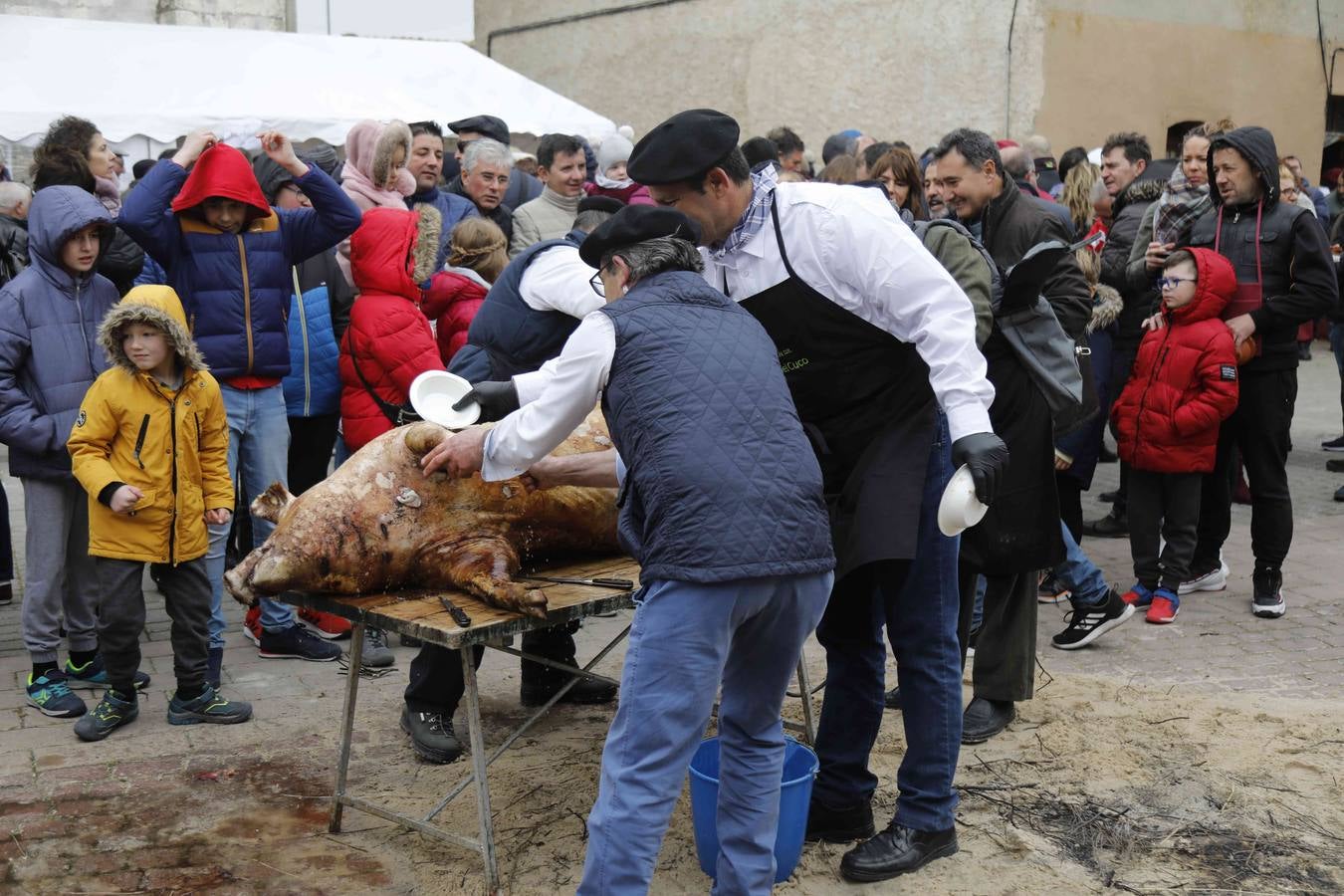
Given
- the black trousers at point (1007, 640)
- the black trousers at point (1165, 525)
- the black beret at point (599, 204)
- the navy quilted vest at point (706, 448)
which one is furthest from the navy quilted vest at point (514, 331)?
the black trousers at point (1165, 525)

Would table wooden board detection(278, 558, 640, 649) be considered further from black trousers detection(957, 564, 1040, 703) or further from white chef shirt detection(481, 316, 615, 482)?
black trousers detection(957, 564, 1040, 703)

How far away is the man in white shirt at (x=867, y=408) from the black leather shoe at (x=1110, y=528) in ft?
14.5

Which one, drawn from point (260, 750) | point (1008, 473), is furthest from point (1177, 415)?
point (260, 750)

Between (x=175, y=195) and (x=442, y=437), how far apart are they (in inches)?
79.9

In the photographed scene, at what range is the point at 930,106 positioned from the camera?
634 inches

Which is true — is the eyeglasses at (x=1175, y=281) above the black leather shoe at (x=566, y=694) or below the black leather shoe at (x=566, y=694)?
above

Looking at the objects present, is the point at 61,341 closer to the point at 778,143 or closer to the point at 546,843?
the point at 546,843

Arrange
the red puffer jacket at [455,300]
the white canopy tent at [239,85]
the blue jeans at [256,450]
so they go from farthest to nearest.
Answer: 1. the white canopy tent at [239,85]
2. the red puffer jacket at [455,300]
3. the blue jeans at [256,450]

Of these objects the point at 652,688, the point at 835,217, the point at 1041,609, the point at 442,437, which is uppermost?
the point at 835,217

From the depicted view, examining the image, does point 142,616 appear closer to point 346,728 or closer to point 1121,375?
point 346,728

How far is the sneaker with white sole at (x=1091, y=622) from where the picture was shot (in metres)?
5.71

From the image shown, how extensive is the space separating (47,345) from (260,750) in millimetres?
1709

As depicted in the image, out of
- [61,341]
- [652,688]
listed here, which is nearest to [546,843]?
[652,688]

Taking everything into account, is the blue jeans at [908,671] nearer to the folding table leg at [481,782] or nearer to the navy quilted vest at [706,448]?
the navy quilted vest at [706,448]
